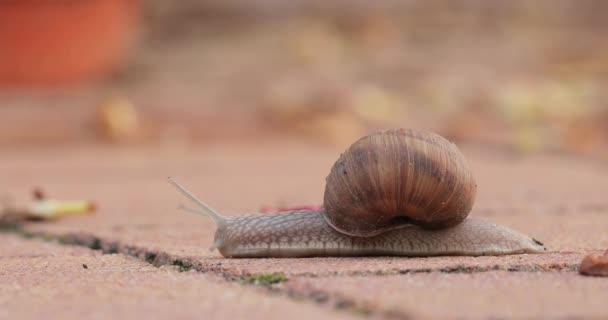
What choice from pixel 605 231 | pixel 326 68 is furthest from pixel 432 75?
pixel 605 231

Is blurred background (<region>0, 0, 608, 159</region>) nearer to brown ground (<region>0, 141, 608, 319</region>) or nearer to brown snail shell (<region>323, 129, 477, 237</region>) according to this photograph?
brown ground (<region>0, 141, 608, 319</region>)

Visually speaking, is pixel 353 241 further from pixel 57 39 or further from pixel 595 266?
pixel 57 39

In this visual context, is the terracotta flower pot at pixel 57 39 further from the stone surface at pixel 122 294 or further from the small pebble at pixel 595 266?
the small pebble at pixel 595 266

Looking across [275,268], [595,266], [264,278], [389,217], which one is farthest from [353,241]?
[595,266]

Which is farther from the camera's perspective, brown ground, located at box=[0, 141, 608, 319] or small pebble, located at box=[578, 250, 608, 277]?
small pebble, located at box=[578, 250, 608, 277]

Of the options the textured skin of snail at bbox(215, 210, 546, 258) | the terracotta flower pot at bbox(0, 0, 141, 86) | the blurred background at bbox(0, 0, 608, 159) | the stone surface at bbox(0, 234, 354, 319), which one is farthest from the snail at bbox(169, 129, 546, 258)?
the terracotta flower pot at bbox(0, 0, 141, 86)

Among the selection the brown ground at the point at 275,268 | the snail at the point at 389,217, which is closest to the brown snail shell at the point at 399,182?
the snail at the point at 389,217

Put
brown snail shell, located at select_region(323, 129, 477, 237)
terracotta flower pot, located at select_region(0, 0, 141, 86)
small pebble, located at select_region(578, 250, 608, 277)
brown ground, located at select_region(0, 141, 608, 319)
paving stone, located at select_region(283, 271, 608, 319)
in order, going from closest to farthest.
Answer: paving stone, located at select_region(283, 271, 608, 319) → brown ground, located at select_region(0, 141, 608, 319) → small pebble, located at select_region(578, 250, 608, 277) → brown snail shell, located at select_region(323, 129, 477, 237) → terracotta flower pot, located at select_region(0, 0, 141, 86)
